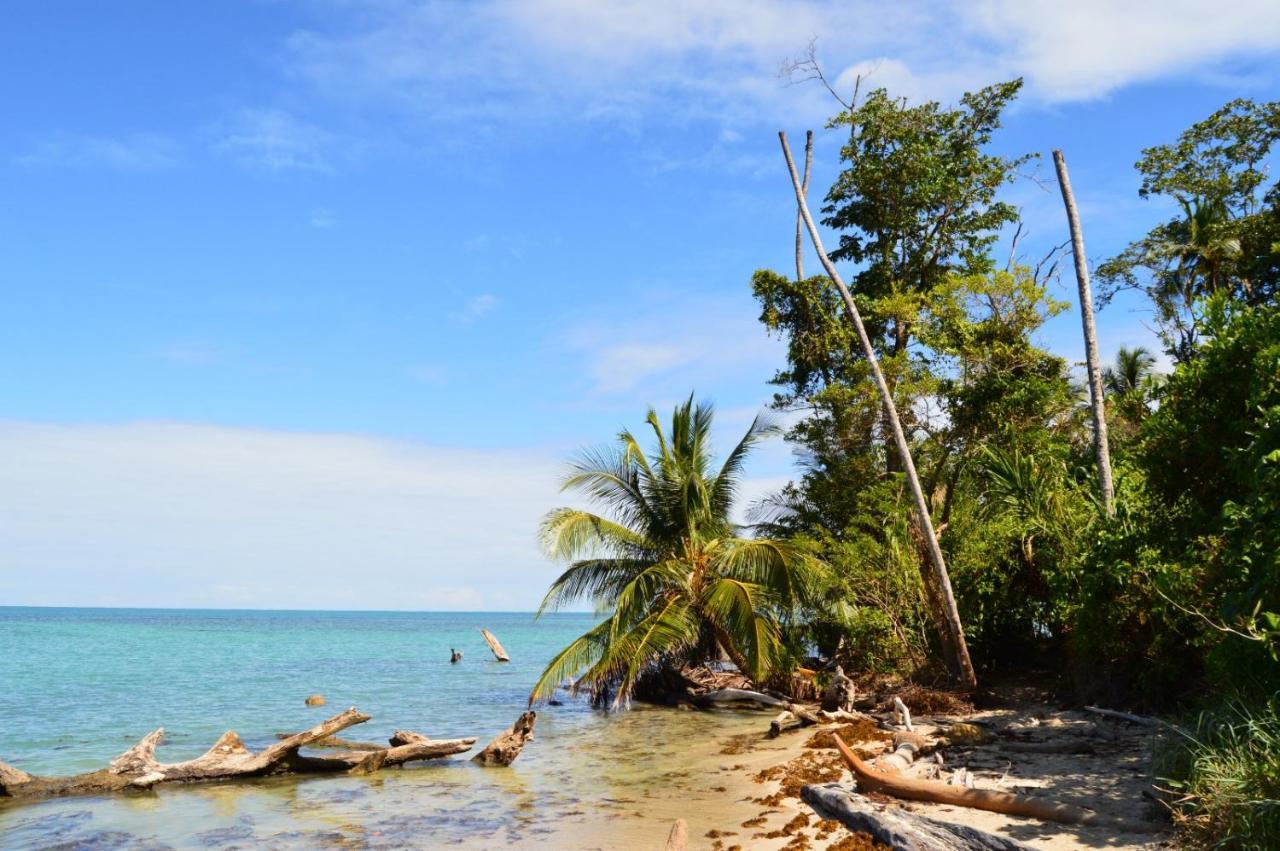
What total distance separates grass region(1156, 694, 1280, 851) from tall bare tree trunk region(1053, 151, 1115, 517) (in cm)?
607

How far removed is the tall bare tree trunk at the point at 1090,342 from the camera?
13578 mm

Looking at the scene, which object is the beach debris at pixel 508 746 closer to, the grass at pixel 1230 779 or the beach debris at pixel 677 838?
the beach debris at pixel 677 838

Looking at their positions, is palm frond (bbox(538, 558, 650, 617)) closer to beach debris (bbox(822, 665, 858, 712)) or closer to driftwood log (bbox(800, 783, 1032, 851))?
beach debris (bbox(822, 665, 858, 712))

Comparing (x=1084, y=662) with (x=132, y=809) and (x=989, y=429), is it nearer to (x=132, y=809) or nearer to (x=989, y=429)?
(x=989, y=429)

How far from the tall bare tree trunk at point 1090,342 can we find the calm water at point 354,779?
741 cm

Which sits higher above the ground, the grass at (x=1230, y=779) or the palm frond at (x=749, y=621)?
the palm frond at (x=749, y=621)

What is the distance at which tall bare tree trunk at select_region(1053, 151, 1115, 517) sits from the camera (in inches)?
535

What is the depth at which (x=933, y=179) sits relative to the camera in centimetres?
2308

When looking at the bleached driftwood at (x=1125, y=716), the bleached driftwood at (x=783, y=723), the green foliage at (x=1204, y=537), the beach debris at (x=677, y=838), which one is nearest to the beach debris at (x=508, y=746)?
the bleached driftwood at (x=783, y=723)

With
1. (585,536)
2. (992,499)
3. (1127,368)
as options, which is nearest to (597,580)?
(585,536)

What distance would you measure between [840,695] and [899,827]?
9676 mm

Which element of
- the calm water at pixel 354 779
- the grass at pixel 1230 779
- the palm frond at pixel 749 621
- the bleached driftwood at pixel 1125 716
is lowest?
the calm water at pixel 354 779

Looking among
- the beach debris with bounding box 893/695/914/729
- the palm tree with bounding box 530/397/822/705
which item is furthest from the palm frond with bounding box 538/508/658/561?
the beach debris with bounding box 893/695/914/729

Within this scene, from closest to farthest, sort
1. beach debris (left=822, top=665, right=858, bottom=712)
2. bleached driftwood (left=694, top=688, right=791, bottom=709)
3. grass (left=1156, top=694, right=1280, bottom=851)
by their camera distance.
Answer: grass (left=1156, top=694, right=1280, bottom=851) < beach debris (left=822, top=665, right=858, bottom=712) < bleached driftwood (left=694, top=688, right=791, bottom=709)
